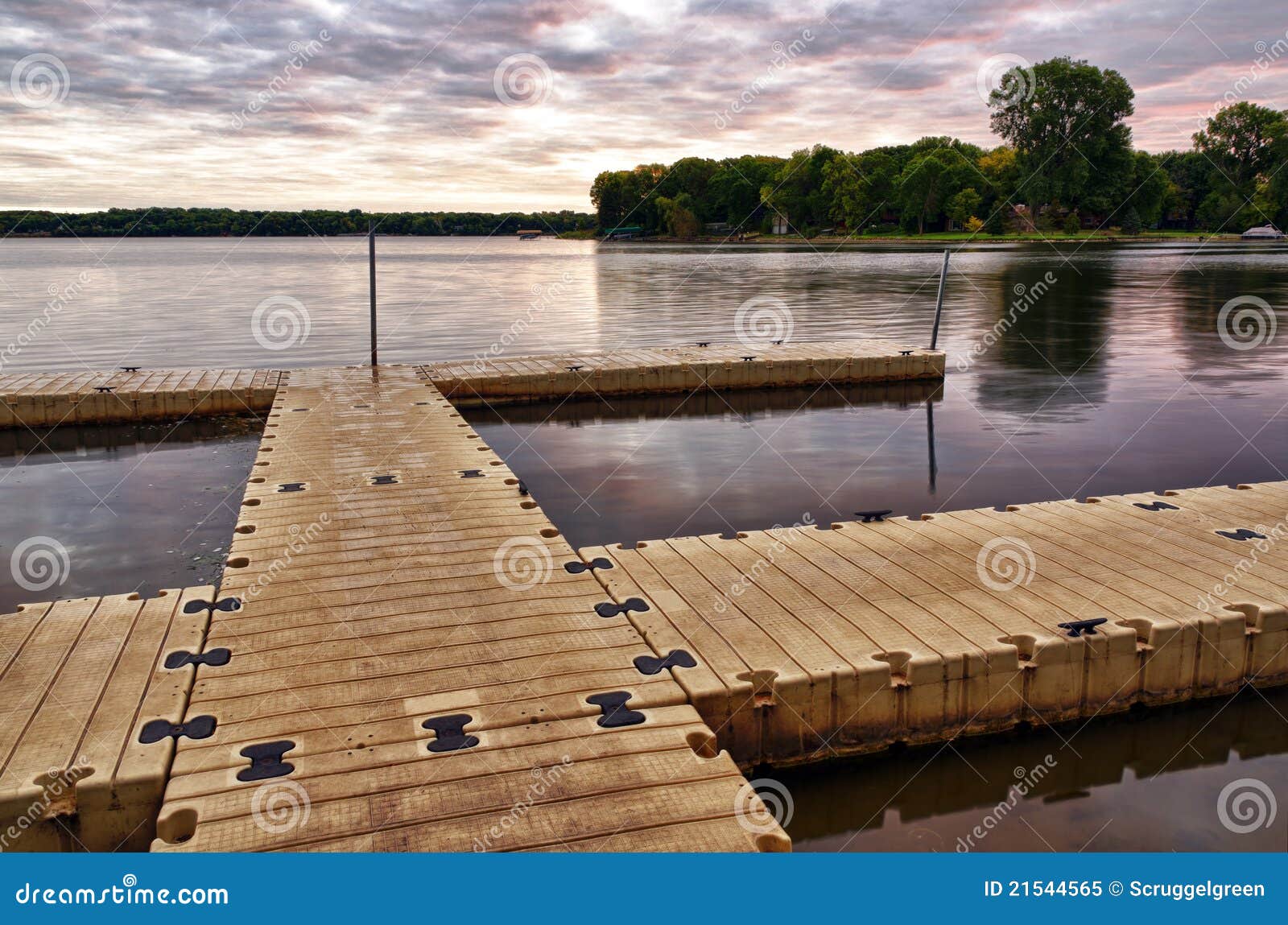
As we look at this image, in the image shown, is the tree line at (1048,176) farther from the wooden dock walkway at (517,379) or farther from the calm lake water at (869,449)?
the wooden dock walkway at (517,379)

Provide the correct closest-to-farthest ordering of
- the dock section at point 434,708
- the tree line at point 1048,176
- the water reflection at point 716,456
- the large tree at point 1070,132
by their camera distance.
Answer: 1. the dock section at point 434,708
2. the water reflection at point 716,456
3. the large tree at point 1070,132
4. the tree line at point 1048,176

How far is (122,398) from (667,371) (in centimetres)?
954

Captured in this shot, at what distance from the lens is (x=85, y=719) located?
17.2 ft

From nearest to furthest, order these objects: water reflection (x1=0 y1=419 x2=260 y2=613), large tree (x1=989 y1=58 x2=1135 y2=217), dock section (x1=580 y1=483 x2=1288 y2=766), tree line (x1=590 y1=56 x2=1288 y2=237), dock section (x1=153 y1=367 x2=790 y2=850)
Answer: dock section (x1=153 y1=367 x2=790 y2=850) → dock section (x1=580 y1=483 x2=1288 y2=766) → water reflection (x1=0 y1=419 x2=260 y2=613) → large tree (x1=989 y1=58 x2=1135 y2=217) → tree line (x1=590 y1=56 x2=1288 y2=237)

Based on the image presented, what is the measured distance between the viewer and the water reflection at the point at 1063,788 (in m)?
5.66

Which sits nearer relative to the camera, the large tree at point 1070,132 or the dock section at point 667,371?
the dock section at point 667,371

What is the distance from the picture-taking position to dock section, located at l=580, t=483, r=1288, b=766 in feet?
19.4

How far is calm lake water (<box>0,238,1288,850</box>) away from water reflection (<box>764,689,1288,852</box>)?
16 millimetres

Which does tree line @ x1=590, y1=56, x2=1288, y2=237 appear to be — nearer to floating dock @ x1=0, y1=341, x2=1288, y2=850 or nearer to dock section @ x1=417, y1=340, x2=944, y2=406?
dock section @ x1=417, y1=340, x2=944, y2=406

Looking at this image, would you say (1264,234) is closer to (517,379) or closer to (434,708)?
(517,379)

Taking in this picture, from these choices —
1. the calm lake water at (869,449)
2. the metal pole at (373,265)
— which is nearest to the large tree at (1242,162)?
the calm lake water at (869,449)

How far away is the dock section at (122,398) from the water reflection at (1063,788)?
544 inches

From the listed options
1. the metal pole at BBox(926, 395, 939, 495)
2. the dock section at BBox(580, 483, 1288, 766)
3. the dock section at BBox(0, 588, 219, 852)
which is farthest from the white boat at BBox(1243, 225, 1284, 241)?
the dock section at BBox(0, 588, 219, 852)

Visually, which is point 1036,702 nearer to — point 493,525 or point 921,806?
point 921,806
